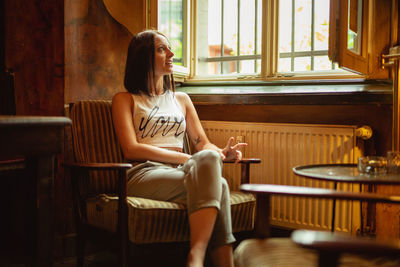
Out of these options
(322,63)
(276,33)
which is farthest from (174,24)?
(322,63)

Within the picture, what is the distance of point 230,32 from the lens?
5.00 m

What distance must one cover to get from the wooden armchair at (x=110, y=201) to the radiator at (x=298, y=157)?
0.51 meters

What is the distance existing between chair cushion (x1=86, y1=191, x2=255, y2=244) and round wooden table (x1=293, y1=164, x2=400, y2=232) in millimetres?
373

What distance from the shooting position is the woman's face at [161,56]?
7.00 feet

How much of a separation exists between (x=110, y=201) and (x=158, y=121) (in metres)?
0.49

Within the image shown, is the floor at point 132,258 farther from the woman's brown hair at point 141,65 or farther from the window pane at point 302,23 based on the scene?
the window pane at point 302,23

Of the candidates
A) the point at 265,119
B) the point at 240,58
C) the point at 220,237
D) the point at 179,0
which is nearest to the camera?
the point at 220,237

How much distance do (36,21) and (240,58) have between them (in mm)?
2022

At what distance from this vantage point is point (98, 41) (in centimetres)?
240

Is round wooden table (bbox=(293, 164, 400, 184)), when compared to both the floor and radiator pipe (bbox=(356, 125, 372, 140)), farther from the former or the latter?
the floor

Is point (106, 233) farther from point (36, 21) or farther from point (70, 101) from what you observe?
point (36, 21)

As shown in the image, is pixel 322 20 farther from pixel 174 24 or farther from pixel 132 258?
pixel 132 258

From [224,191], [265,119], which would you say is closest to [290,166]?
[265,119]

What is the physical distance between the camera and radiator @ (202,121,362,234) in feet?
7.34
